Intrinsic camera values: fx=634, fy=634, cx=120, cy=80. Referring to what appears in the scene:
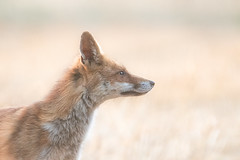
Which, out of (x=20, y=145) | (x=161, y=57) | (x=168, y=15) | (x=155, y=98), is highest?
(x=168, y=15)

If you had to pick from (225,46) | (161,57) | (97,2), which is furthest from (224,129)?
(97,2)

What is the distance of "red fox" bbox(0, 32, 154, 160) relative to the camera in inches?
287

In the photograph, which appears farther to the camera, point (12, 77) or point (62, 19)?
point (62, 19)

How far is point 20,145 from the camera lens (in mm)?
7230

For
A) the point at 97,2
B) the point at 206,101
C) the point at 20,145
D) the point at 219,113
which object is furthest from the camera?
the point at 97,2

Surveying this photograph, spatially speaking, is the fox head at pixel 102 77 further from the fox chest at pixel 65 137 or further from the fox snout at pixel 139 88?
the fox chest at pixel 65 137

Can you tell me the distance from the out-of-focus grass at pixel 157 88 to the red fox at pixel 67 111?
0.48 metres

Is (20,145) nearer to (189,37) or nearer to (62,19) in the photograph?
(189,37)

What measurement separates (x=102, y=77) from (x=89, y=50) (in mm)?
367

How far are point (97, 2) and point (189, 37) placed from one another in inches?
418

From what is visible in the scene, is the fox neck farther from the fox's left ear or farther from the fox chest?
the fox's left ear

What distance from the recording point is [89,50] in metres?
7.75

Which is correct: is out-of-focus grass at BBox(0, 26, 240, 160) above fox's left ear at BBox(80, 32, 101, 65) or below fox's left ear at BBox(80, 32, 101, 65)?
above

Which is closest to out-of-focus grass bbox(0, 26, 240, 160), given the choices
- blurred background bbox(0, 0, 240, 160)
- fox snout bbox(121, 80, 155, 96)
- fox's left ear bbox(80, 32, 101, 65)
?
blurred background bbox(0, 0, 240, 160)
